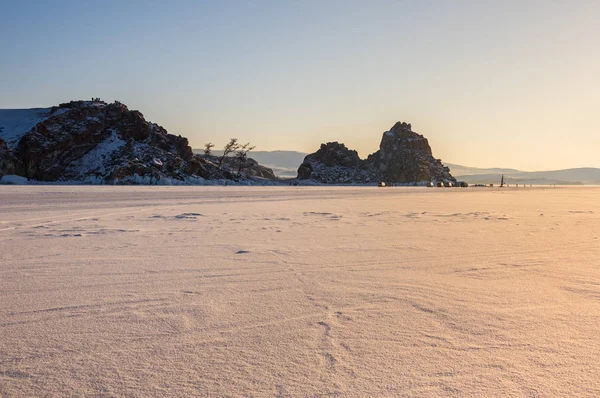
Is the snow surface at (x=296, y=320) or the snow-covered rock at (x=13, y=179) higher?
the snow-covered rock at (x=13, y=179)

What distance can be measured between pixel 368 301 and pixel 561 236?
6.96m

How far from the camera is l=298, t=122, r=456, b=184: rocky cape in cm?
12706

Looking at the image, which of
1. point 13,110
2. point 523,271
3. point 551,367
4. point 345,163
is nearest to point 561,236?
point 523,271

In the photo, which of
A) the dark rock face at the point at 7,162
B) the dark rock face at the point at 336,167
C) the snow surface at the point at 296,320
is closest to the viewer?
the snow surface at the point at 296,320

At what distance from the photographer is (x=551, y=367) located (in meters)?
2.59

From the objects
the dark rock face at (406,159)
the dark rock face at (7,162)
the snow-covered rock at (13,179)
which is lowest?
the snow-covered rock at (13,179)

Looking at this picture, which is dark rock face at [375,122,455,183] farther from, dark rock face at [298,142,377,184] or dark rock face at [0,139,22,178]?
dark rock face at [0,139,22,178]

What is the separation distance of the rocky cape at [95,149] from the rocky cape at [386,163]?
2040 inches

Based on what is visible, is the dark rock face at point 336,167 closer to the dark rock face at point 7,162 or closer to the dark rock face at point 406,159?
the dark rock face at point 406,159

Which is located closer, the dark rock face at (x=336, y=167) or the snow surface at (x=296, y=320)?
the snow surface at (x=296, y=320)

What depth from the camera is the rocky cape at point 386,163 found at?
127062 mm

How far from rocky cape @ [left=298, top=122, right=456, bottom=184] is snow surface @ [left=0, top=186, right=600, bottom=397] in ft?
381

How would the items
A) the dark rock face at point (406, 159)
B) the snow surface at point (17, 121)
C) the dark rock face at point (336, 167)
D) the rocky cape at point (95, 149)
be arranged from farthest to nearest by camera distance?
Answer: 1. the dark rock face at point (406, 159)
2. the dark rock face at point (336, 167)
3. the snow surface at point (17, 121)
4. the rocky cape at point (95, 149)

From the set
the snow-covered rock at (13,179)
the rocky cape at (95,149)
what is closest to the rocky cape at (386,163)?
the rocky cape at (95,149)
